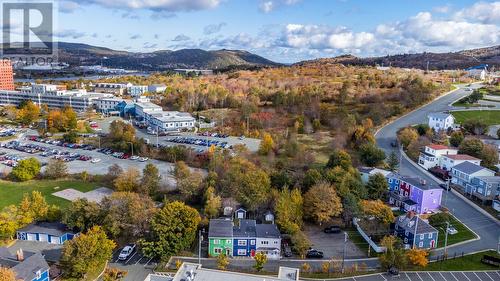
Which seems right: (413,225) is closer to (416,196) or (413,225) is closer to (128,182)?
(416,196)

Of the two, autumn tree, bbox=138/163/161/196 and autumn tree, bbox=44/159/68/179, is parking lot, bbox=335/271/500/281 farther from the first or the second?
autumn tree, bbox=44/159/68/179

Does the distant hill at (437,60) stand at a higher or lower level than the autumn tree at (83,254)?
higher

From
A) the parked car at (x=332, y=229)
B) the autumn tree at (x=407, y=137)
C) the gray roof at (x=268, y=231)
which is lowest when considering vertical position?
A: the parked car at (x=332, y=229)

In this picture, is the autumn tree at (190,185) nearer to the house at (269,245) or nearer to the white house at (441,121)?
the house at (269,245)

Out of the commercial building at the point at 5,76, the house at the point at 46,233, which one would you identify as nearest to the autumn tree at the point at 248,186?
the house at the point at 46,233

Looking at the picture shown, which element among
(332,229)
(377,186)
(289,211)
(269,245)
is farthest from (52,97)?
(332,229)

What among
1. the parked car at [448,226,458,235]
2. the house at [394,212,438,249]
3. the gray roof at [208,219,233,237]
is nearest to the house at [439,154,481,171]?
the parked car at [448,226,458,235]
